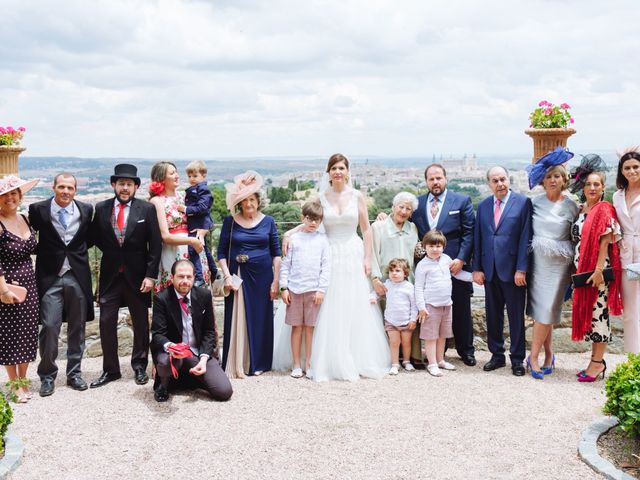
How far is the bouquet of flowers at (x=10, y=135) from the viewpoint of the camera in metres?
8.66

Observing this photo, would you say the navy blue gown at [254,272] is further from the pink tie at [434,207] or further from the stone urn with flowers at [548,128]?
the stone urn with flowers at [548,128]

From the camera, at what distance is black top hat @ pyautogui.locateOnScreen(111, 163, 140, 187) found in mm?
5719

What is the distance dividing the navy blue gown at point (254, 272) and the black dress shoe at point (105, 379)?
0.94 metres

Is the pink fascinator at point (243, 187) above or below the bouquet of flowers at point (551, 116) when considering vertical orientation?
below

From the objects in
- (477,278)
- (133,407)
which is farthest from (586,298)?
(133,407)

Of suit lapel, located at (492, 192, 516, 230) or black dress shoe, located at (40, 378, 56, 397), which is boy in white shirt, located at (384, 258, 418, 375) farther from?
black dress shoe, located at (40, 378, 56, 397)

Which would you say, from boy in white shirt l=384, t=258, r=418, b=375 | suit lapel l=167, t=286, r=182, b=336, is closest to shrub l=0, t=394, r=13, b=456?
suit lapel l=167, t=286, r=182, b=336

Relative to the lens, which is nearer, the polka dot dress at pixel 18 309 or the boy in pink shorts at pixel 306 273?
the polka dot dress at pixel 18 309

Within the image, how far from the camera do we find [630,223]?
560 cm

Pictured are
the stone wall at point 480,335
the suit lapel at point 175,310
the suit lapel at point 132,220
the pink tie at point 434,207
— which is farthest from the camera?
the stone wall at point 480,335

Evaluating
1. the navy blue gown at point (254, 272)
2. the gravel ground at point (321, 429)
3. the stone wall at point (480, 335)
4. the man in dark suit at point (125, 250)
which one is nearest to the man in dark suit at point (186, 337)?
the gravel ground at point (321, 429)

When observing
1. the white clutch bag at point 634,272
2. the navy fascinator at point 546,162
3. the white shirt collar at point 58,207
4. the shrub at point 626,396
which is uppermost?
the navy fascinator at point 546,162

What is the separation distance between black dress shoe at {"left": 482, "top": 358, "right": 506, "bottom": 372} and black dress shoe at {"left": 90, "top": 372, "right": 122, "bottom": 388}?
332 centimetres

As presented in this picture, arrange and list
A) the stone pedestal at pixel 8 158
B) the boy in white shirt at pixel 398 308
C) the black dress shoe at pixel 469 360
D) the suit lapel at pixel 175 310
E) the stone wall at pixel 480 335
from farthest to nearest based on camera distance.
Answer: the stone pedestal at pixel 8 158
the stone wall at pixel 480 335
the black dress shoe at pixel 469 360
the boy in white shirt at pixel 398 308
the suit lapel at pixel 175 310
